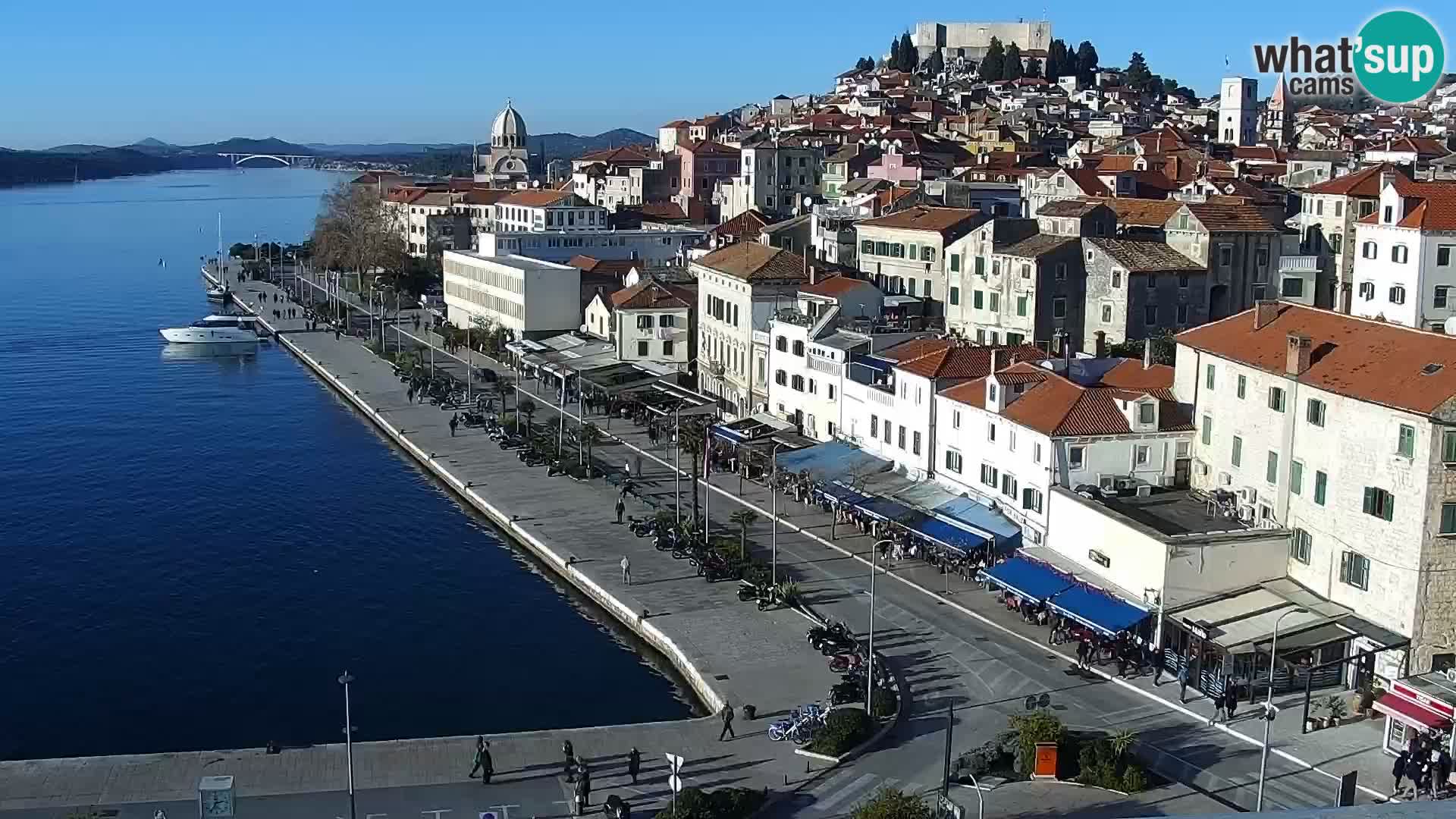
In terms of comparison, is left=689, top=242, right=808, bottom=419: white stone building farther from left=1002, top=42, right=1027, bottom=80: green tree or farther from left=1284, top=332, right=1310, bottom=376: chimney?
left=1002, top=42, right=1027, bottom=80: green tree

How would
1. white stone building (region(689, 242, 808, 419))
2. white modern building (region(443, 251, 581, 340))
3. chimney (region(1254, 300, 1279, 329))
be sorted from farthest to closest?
white modern building (region(443, 251, 581, 340)) < white stone building (region(689, 242, 808, 419)) < chimney (region(1254, 300, 1279, 329))

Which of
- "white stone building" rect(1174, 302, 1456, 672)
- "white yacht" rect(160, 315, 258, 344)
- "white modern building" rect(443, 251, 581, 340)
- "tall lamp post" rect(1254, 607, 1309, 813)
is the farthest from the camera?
"white yacht" rect(160, 315, 258, 344)

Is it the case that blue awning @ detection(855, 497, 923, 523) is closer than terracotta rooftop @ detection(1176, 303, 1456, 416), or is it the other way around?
terracotta rooftop @ detection(1176, 303, 1456, 416)

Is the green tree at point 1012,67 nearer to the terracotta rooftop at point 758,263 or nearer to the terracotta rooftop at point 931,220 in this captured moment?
the terracotta rooftop at point 931,220

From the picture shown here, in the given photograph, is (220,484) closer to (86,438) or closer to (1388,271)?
(86,438)

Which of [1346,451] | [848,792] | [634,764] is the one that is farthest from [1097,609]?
[634,764]

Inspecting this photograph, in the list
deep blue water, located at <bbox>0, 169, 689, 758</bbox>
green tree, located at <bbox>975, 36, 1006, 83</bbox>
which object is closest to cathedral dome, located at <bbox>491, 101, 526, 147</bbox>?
green tree, located at <bbox>975, 36, 1006, 83</bbox>

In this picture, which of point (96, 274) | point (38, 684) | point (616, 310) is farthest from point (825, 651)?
point (96, 274)

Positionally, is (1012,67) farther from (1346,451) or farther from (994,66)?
(1346,451)
